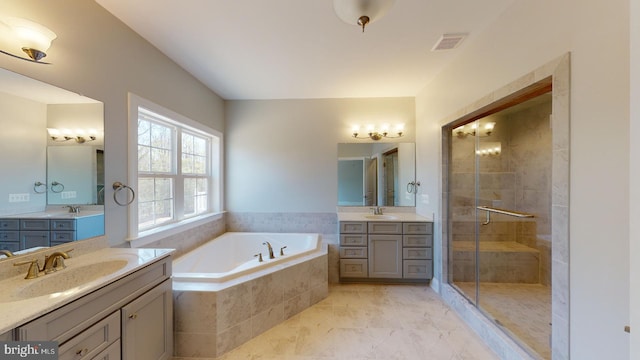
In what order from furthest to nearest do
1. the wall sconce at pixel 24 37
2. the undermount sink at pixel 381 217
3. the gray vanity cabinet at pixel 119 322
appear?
the undermount sink at pixel 381 217
the wall sconce at pixel 24 37
the gray vanity cabinet at pixel 119 322

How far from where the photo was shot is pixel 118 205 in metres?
1.84

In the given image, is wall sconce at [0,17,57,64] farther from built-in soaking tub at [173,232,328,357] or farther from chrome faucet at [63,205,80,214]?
built-in soaking tub at [173,232,328,357]

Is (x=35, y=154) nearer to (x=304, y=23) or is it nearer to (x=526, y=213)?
(x=304, y=23)

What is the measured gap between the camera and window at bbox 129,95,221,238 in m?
2.21

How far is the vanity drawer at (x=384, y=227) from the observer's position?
3.02m

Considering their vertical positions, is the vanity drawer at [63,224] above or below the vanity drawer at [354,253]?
above

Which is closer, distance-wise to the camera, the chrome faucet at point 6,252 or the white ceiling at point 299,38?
the chrome faucet at point 6,252

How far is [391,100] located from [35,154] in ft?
11.7

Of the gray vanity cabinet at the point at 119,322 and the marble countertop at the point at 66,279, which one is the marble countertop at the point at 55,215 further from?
the gray vanity cabinet at the point at 119,322

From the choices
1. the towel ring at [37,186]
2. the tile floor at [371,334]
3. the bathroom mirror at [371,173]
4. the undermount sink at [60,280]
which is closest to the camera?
the undermount sink at [60,280]

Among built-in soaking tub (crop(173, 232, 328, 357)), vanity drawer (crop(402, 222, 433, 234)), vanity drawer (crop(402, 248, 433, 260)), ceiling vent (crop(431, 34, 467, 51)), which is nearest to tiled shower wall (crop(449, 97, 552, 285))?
vanity drawer (crop(402, 222, 433, 234))

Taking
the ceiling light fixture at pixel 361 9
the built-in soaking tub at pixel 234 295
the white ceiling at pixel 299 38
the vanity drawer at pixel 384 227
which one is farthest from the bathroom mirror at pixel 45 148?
the vanity drawer at pixel 384 227

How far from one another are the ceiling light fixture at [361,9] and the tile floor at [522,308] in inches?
91.3

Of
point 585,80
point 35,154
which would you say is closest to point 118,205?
point 35,154
